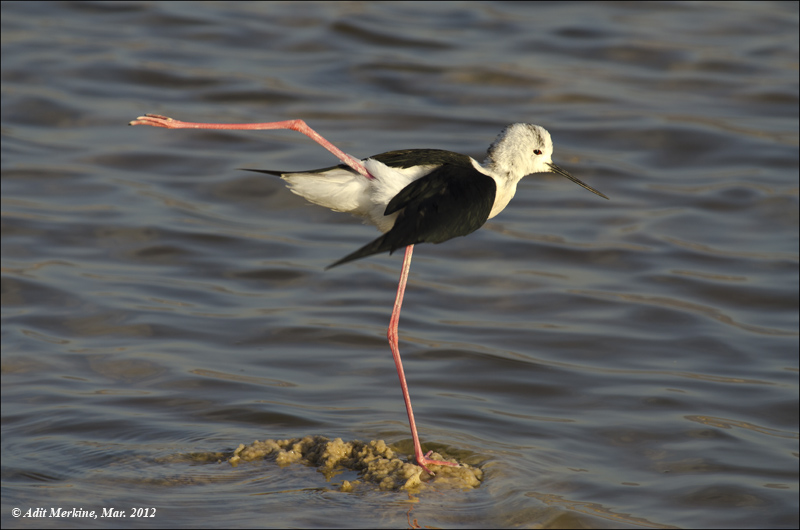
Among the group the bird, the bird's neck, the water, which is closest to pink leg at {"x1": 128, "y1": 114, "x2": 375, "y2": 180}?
the bird

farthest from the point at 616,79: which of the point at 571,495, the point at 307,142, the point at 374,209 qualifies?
the point at 374,209

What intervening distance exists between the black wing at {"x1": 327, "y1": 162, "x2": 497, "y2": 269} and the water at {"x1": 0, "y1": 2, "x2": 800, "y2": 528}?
149cm

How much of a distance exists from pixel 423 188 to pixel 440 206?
12 cm

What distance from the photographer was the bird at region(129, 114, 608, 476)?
4.24 metres

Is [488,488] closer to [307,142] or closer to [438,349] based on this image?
[438,349]

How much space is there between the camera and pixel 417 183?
4352 mm

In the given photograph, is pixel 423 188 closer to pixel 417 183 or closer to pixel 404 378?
pixel 417 183

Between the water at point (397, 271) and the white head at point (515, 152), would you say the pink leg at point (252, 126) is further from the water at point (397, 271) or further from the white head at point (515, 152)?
the water at point (397, 271)

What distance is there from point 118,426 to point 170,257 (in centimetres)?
344

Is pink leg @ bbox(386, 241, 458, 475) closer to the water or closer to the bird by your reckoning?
the water

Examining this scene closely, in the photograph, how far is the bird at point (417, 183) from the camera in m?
4.24

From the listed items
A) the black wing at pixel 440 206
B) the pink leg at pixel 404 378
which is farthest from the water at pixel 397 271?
the black wing at pixel 440 206

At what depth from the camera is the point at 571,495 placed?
5.91m

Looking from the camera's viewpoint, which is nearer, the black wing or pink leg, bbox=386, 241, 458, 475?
the black wing
